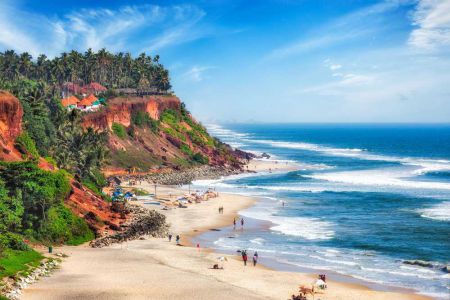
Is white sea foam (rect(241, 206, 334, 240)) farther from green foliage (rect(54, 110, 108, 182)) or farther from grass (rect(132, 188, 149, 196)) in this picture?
green foliage (rect(54, 110, 108, 182))

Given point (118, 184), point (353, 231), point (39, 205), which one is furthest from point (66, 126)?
point (353, 231)

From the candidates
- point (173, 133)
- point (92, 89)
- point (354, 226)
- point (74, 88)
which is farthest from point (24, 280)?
point (74, 88)

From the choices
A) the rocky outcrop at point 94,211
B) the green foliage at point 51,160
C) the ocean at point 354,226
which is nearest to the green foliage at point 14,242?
the rocky outcrop at point 94,211

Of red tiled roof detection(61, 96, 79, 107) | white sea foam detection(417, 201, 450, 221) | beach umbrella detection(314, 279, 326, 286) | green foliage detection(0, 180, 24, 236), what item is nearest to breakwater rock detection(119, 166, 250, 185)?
red tiled roof detection(61, 96, 79, 107)

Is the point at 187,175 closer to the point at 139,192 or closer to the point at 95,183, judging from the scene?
the point at 139,192

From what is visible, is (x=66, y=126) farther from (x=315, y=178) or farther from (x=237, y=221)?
(x=315, y=178)

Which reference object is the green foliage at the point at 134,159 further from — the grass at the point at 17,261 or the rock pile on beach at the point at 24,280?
the rock pile on beach at the point at 24,280

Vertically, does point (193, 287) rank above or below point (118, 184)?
below
